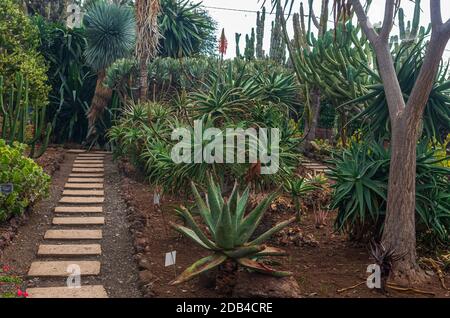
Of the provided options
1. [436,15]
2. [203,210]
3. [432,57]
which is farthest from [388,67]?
[203,210]

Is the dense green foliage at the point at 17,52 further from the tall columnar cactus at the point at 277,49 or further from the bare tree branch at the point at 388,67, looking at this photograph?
the tall columnar cactus at the point at 277,49

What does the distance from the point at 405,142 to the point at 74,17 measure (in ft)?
45.3

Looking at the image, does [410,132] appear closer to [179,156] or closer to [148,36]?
[179,156]

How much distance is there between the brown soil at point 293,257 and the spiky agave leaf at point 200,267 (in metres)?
0.31

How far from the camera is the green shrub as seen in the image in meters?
6.28

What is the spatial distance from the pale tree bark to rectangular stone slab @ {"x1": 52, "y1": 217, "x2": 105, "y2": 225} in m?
3.61

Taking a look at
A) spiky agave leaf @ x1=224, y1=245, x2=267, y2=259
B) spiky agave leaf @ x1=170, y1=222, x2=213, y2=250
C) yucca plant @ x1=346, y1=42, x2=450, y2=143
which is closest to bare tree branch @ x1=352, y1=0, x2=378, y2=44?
yucca plant @ x1=346, y1=42, x2=450, y2=143

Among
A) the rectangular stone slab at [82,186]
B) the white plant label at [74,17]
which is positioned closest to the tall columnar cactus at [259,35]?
the white plant label at [74,17]

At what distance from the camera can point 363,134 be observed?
627 centimetres

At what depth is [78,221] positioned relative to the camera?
6.81 metres

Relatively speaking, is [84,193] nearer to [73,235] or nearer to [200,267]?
[73,235]

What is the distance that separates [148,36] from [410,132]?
310 inches

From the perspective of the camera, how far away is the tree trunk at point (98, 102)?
48.0ft

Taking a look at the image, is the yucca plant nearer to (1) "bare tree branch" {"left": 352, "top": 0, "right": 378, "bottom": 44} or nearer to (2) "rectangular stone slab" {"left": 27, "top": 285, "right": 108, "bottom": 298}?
(1) "bare tree branch" {"left": 352, "top": 0, "right": 378, "bottom": 44}
